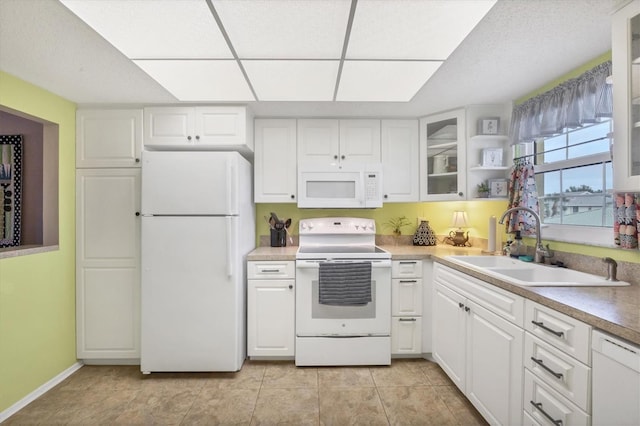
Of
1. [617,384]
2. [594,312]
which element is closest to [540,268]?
[594,312]

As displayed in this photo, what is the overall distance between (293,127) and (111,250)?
1892 millimetres

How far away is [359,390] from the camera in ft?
7.03

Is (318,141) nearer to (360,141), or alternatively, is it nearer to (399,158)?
(360,141)

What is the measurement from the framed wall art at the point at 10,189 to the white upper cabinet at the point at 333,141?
7.22ft

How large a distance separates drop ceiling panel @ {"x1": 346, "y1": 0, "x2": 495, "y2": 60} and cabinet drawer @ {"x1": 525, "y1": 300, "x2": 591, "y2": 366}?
134 centimetres

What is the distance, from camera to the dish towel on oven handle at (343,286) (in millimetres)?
2395

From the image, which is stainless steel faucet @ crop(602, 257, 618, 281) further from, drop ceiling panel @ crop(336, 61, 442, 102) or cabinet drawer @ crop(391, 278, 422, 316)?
drop ceiling panel @ crop(336, 61, 442, 102)

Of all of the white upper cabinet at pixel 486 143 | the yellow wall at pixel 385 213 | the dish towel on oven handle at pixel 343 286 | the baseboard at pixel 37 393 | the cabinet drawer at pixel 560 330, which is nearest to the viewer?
the cabinet drawer at pixel 560 330

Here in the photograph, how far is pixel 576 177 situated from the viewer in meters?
1.98

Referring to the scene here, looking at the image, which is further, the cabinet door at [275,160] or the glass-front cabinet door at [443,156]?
the cabinet door at [275,160]

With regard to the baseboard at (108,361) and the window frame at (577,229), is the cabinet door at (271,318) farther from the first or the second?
the window frame at (577,229)

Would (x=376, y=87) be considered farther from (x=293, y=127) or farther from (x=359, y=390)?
(x=359, y=390)

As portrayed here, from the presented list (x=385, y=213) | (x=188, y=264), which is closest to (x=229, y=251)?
(x=188, y=264)

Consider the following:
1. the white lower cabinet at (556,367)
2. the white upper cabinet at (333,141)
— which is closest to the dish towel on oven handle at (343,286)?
the white upper cabinet at (333,141)
